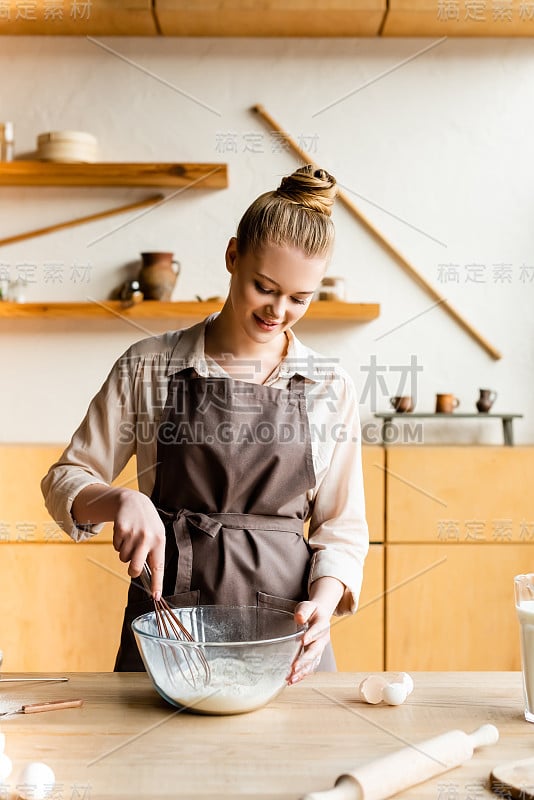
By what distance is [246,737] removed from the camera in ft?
3.44

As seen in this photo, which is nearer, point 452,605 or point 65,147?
point 452,605

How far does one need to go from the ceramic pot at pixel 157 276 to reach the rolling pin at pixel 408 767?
242cm

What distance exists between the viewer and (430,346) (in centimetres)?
338

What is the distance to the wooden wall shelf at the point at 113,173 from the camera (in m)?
3.20

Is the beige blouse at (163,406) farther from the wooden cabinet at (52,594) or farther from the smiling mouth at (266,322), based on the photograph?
the wooden cabinet at (52,594)

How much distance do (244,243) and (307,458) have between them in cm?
41

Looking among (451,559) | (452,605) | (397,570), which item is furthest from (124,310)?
(452,605)

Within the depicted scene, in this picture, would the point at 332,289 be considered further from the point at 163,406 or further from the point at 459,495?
the point at 163,406

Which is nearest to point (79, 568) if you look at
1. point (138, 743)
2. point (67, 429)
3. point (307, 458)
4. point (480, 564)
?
point (67, 429)

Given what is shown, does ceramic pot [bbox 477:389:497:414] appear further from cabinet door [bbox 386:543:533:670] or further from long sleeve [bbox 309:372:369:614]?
long sleeve [bbox 309:372:369:614]

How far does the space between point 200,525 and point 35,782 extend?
69 centimetres

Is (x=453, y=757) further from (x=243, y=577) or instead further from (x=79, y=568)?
(x=79, y=568)

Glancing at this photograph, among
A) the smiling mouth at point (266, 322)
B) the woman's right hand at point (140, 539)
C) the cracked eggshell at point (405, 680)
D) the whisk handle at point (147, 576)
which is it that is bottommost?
the cracked eggshell at point (405, 680)

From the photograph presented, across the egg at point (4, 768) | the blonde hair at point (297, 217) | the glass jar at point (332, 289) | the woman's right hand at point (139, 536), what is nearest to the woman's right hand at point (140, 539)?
the woman's right hand at point (139, 536)
